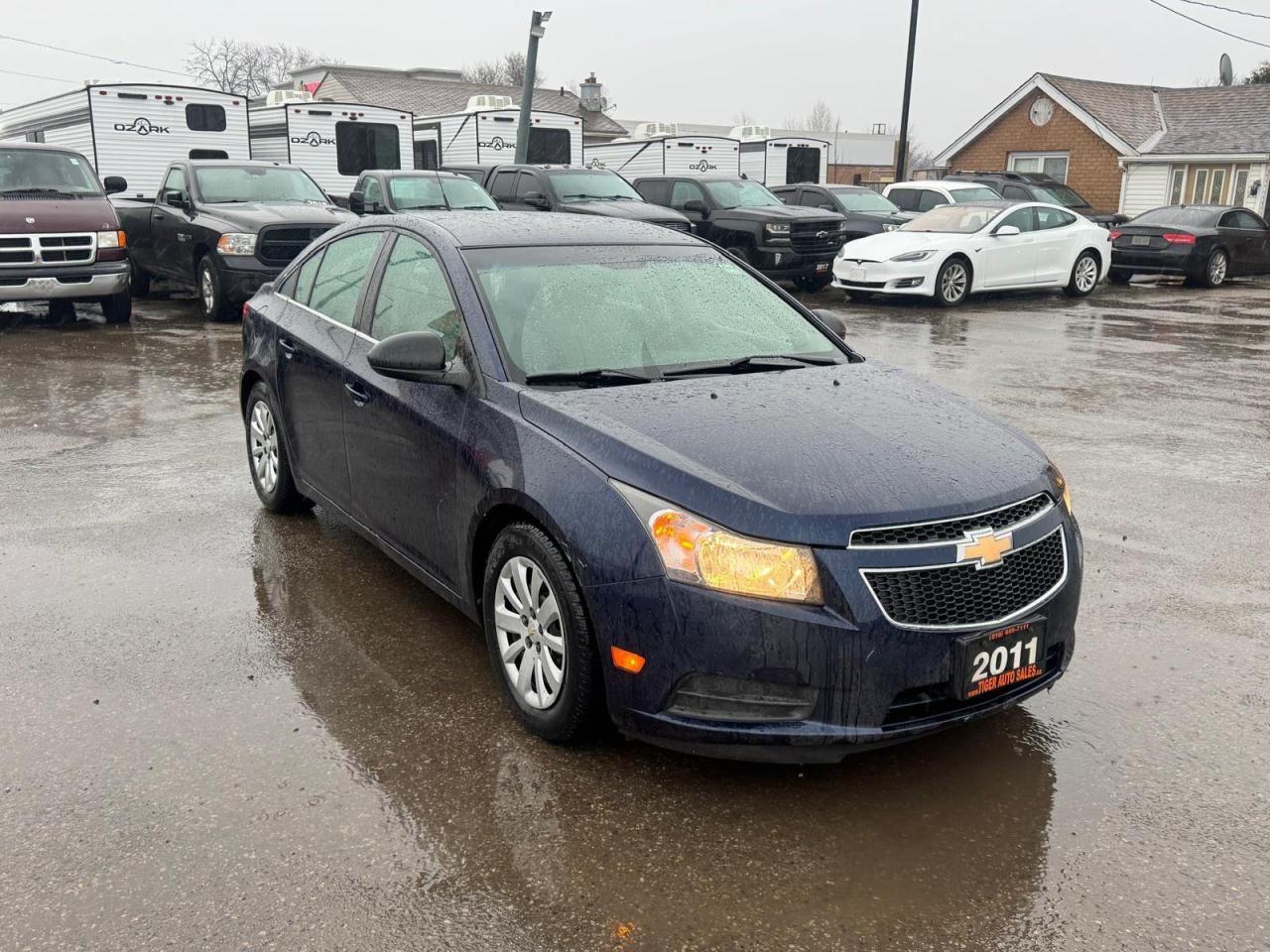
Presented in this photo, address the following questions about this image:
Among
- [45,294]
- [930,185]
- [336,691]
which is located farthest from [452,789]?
[930,185]

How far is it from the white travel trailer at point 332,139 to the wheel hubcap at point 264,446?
14543mm

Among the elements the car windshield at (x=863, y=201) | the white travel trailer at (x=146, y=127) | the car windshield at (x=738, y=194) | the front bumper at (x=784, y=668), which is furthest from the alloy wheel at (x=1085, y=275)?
the front bumper at (x=784, y=668)

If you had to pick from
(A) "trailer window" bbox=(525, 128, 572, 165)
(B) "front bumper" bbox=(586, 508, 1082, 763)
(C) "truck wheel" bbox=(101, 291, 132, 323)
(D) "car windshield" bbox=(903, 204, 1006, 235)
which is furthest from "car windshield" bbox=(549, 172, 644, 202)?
(B) "front bumper" bbox=(586, 508, 1082, 763)

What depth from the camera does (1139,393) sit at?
9.90 meters

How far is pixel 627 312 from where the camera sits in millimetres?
4375

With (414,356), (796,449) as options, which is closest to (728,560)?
(796,449)

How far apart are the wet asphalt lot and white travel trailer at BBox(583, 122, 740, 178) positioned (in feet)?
64.5

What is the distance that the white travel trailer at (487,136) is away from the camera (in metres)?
22.2

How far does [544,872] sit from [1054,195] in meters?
26.0

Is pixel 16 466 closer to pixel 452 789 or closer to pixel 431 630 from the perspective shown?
pixel 431 630

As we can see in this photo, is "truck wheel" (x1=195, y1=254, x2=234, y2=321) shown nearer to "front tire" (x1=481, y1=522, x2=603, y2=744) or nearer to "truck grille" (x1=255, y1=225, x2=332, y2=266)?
"truck grille" (x1=255, y1=225, x2=332, y2=266)

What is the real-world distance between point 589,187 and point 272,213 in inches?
222

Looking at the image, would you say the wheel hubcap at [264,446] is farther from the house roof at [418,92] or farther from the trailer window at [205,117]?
the house roof at [418,92]

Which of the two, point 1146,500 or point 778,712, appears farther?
point 1146,500
